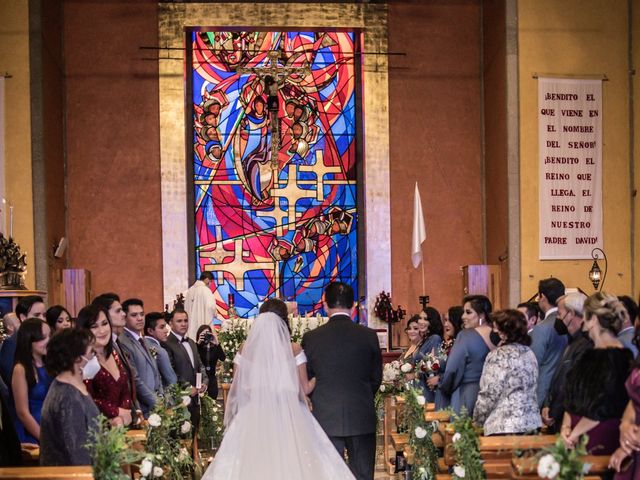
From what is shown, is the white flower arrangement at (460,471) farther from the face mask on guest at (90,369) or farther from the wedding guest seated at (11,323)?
the wedding guest seated at (11,323)

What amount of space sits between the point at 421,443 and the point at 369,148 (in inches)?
336

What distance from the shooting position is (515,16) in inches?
553

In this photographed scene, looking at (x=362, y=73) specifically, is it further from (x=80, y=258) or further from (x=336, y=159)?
(x=80, y=258)

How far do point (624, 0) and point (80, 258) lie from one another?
30.3ft

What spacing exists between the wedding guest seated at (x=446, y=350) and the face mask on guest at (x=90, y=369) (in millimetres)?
Result: 2759

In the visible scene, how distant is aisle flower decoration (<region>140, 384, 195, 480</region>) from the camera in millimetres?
5955

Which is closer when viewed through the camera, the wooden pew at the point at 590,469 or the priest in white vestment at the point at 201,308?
the wooden pew at the point at 590,469

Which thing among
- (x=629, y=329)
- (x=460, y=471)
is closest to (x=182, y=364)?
(x=460, y=471)

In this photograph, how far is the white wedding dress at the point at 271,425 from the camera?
6301 mm

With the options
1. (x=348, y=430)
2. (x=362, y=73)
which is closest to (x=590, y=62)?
(x=362, y=73)

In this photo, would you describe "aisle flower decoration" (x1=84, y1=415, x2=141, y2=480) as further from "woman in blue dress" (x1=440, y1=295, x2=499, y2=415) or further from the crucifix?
the crucifix

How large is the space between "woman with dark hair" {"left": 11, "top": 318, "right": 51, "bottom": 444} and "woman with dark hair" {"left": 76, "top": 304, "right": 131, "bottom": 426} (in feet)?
0.94

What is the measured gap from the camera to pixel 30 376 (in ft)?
19.6

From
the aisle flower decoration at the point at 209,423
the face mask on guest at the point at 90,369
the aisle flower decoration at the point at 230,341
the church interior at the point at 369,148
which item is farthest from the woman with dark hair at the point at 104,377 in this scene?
the church interior at the point at 369,148
